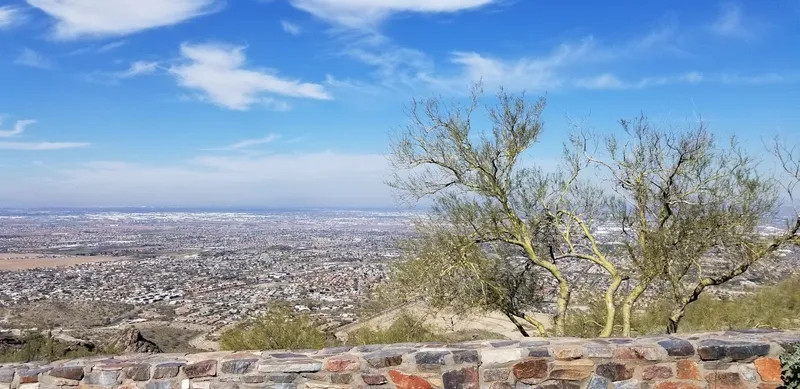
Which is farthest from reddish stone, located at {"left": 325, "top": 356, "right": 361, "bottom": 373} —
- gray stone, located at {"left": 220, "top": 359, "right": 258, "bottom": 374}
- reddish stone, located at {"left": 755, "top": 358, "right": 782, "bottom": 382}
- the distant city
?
the distant city

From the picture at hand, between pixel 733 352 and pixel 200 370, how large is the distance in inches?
175

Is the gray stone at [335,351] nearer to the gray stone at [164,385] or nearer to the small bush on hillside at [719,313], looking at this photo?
the gray stone at [164,385]

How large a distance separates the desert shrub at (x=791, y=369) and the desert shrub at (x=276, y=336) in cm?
942

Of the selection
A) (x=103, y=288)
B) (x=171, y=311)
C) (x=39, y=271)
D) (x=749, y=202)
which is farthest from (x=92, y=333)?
(x=39, y=271)

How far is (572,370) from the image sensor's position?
14.9 feet

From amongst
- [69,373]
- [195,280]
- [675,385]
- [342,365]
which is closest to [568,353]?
[675,385]

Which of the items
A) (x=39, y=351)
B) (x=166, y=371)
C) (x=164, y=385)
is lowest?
(x=39, y=351)

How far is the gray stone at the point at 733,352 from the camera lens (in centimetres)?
456

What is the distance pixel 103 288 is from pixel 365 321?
97.6 ft

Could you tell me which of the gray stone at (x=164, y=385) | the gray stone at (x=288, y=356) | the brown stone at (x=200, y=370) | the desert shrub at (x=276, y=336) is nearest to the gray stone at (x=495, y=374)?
the gray stone at (x=288, y=356)

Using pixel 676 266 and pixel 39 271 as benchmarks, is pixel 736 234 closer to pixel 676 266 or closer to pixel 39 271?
pixel 676 266

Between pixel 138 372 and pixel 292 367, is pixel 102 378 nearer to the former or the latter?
pixel 138 372

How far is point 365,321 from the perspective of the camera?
1611cm

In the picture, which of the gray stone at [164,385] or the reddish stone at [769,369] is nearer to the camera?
the reddish stone at [769,369]
